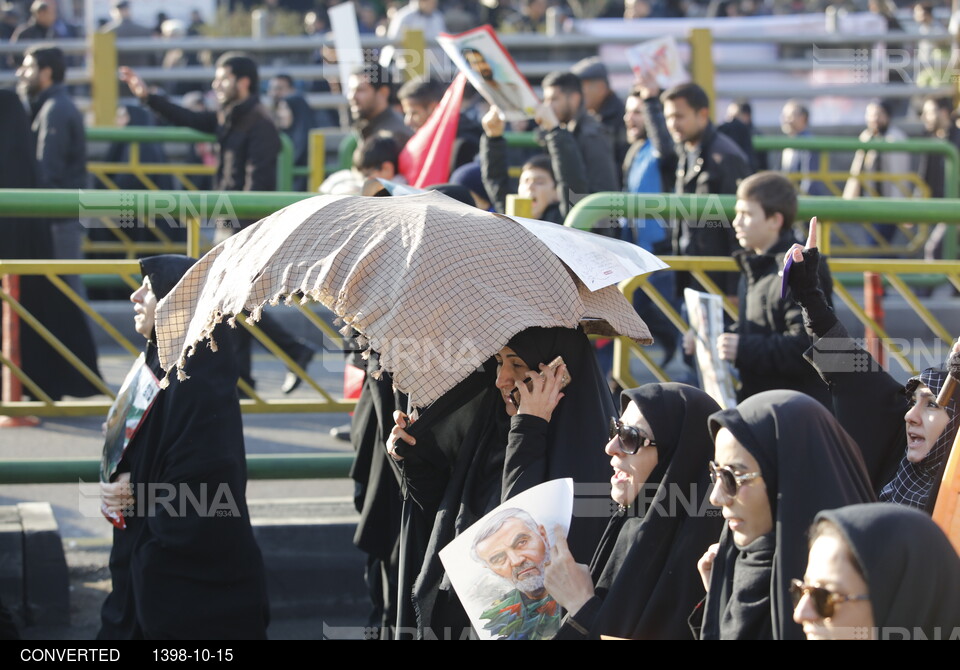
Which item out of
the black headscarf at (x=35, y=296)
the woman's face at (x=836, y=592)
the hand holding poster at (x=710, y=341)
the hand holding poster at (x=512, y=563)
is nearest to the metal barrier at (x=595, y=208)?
the hand holding poster at (x=710, y=341)

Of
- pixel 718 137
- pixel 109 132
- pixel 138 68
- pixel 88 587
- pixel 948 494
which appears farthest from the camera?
pixel 138 68

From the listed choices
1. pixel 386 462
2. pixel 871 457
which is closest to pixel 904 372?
pixel 871 457

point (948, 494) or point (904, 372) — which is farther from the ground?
point (948, 494)

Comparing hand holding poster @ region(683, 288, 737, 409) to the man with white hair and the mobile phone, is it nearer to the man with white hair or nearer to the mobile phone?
the mobile phone

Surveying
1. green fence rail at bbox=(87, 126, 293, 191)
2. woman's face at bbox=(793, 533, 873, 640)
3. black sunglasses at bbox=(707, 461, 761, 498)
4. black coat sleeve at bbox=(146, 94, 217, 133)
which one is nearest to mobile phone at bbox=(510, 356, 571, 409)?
black sunglasses at bbox=(707, 461, 761, 498)

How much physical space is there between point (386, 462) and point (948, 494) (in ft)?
6.96

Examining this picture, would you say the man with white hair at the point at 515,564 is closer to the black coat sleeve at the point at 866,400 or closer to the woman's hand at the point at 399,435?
the woman's hand at the point at 399,435

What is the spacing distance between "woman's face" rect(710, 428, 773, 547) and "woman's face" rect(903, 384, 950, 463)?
1.01m

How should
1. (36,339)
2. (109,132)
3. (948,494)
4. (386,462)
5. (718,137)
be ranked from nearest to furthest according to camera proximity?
(948,494) < (386,462) < (718,137) < (36,339) < (109,132)

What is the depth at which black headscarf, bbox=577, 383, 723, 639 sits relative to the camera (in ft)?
10.2

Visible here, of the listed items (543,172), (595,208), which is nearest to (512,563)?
(595,208)

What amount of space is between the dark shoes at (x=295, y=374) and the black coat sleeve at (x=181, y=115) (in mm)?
1810

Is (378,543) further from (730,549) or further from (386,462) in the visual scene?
(730,549)

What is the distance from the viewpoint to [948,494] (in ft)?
10.7
